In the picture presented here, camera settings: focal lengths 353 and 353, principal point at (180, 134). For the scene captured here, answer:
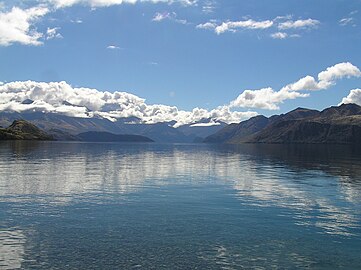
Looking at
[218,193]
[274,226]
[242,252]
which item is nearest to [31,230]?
[242,252]

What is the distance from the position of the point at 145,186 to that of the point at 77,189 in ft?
46.3

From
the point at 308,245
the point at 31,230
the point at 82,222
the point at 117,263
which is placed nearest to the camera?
the point at 117,263

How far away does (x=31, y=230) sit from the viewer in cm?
3819

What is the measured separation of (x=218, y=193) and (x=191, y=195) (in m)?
5.88

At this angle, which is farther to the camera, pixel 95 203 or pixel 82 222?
pixel 95 203

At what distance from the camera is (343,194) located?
218ft

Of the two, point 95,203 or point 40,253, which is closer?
point 40,253

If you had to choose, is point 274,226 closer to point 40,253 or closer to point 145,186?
point 40,253

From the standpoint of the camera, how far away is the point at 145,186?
243 ft

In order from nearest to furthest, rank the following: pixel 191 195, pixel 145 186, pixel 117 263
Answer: pixel 117 263, pixel 191 195, pixel 145 186

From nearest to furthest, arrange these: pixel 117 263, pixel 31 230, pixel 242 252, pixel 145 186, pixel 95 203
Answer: pixel 117 263 < pixel 242 252 < pixel 31 230 < pixel 95 203 < pixel 145 186

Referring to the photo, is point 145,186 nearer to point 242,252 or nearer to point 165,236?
point 165,236

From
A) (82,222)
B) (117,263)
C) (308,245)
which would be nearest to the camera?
(117,263)

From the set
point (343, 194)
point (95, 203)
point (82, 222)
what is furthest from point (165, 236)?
point (343, 194)
